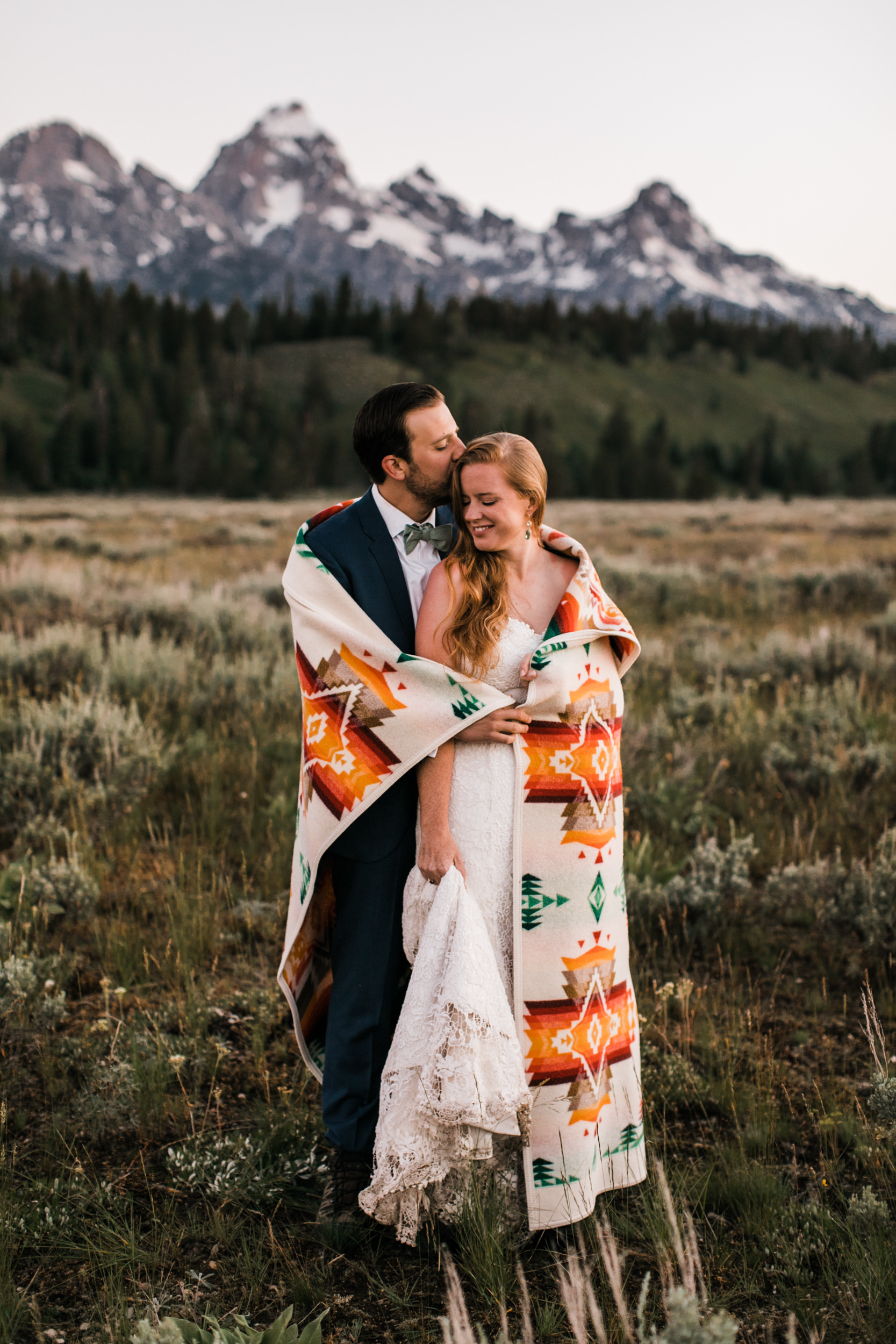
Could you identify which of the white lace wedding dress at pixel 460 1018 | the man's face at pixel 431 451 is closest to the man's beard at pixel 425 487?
the man's face at pixel 431 451

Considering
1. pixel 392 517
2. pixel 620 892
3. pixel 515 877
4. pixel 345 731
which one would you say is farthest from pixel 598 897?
pixel 392 517

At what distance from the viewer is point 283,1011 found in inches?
133

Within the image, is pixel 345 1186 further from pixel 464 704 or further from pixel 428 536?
pixel 428 536

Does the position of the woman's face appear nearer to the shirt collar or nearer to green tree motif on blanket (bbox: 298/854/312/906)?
the shirt collar

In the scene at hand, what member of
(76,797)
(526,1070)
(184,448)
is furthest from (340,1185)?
(184,448)

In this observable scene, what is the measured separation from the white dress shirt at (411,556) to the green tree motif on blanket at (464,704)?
36cm

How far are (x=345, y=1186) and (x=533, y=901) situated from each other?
1.01m

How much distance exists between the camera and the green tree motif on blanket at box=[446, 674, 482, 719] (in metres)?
2.25

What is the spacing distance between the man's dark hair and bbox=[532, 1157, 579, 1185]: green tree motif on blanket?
1895 mm

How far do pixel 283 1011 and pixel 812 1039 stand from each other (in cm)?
200

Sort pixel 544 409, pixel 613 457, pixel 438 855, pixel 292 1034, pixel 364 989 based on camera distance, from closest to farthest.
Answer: pixel 438 855 → pixel 364 989 → pixel 292 1034 → pixel 613 457 → pixel 544 409

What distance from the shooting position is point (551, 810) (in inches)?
91.3

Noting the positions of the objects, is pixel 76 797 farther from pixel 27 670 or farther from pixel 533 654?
pixel 533 654

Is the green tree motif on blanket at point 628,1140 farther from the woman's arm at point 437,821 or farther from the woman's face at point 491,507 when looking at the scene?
the woman's face at point 491,507
